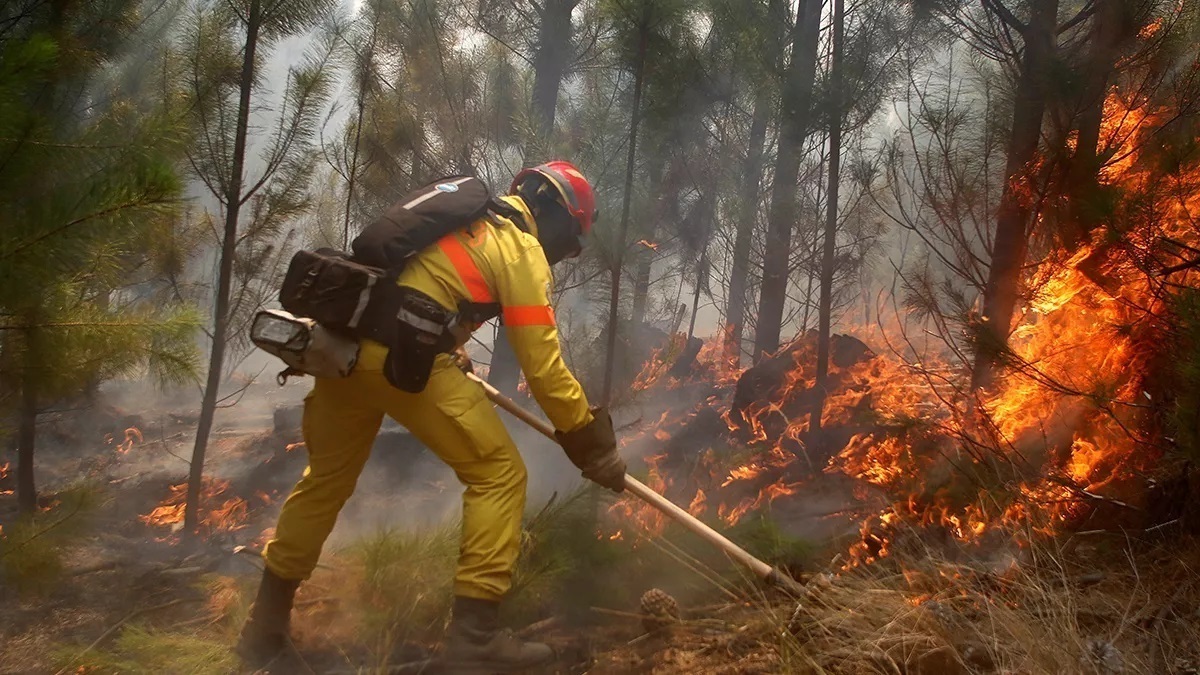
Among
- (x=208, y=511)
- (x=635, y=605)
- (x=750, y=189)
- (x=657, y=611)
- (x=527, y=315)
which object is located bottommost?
(x=208, y=511)

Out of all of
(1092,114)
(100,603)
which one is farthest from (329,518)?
(1092,114)

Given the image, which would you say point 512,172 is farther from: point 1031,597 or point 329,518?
point 1031,597

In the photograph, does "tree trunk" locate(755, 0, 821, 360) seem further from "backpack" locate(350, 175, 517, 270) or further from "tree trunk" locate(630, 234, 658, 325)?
"backpack" locate(350, 175, 517, 270)

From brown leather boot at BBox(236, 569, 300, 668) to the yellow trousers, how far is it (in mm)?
70

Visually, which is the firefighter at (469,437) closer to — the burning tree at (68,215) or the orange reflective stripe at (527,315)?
the orange reflective stripe at (527,315)

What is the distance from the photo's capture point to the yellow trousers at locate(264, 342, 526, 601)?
9.41 feet

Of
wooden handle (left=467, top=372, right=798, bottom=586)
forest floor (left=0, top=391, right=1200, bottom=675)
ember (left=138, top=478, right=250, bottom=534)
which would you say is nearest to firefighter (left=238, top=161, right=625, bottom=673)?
wooden handle (left=467, top=372, right=798, bottom=586)

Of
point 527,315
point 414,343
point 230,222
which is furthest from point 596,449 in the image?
point 230,222

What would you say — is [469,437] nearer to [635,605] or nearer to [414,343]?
[414,343]

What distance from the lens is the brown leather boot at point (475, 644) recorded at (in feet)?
9.22

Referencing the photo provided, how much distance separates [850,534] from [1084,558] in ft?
3.79

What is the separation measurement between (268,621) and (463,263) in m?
1.77

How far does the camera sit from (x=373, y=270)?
9.46 feet

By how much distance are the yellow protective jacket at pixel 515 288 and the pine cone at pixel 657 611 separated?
96 centimetres
